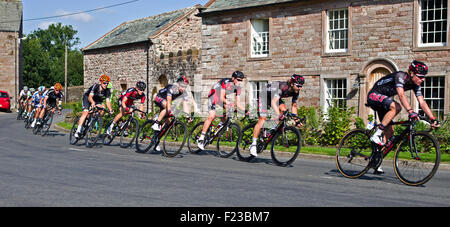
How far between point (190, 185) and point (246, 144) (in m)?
3.75

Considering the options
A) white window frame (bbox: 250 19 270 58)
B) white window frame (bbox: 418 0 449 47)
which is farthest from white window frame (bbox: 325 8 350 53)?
white window frame (bbox: 250 19 270 58)

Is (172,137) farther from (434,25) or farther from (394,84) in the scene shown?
(434,25)

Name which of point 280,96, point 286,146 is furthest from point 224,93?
point 286,146

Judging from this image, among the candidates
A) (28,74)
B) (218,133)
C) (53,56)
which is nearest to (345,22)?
(218,133)

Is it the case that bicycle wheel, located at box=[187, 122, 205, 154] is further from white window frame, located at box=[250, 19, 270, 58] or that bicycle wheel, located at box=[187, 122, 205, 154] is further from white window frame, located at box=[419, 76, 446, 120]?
white window frame, located at box=[250, 19, 270, 58]

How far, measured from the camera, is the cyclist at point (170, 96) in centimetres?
1241

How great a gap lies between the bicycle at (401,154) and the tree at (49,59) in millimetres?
50834

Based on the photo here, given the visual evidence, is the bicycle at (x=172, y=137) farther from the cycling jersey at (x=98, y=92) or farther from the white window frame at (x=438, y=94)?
the white window frame at (x=438, y=94)

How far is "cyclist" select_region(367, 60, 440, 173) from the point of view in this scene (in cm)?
815

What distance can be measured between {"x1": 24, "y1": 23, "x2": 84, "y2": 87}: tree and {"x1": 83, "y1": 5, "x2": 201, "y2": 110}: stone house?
13782 mm

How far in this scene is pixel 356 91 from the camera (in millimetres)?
21906

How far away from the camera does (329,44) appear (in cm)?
2297

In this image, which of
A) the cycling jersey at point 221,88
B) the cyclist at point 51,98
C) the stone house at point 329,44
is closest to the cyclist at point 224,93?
the cycling jersey at point 221,88
